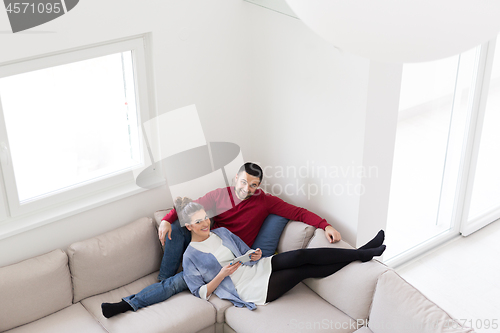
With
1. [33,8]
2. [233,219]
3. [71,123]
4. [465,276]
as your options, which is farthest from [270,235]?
[33,8]

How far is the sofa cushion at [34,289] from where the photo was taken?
2.89m

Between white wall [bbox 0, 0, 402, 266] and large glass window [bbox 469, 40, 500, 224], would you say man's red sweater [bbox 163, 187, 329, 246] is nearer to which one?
white wall [bbox 0, 0, 402, 266]

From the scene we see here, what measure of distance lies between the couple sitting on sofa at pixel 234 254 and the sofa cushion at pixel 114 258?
15 cm

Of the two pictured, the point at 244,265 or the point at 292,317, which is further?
the point at 244,265

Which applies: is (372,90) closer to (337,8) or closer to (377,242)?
(377,242)

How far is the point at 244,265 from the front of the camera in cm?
322

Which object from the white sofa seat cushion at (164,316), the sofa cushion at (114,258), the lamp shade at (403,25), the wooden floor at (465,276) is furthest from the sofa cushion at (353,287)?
the lamp shade at (403,25)

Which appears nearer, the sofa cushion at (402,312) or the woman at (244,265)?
the sofa cushion at (402,312)

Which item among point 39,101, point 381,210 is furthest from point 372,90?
point 39,101

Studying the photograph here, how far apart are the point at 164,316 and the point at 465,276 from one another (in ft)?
7.99

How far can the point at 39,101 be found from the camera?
3.00 m

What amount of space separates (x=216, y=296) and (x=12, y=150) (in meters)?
1.59

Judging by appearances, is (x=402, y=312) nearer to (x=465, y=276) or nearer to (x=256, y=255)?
(x=256, y=255)

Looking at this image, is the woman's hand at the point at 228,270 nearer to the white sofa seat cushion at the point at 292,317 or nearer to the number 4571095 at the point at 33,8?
the white sofa seat cushion at the point at 292,317
